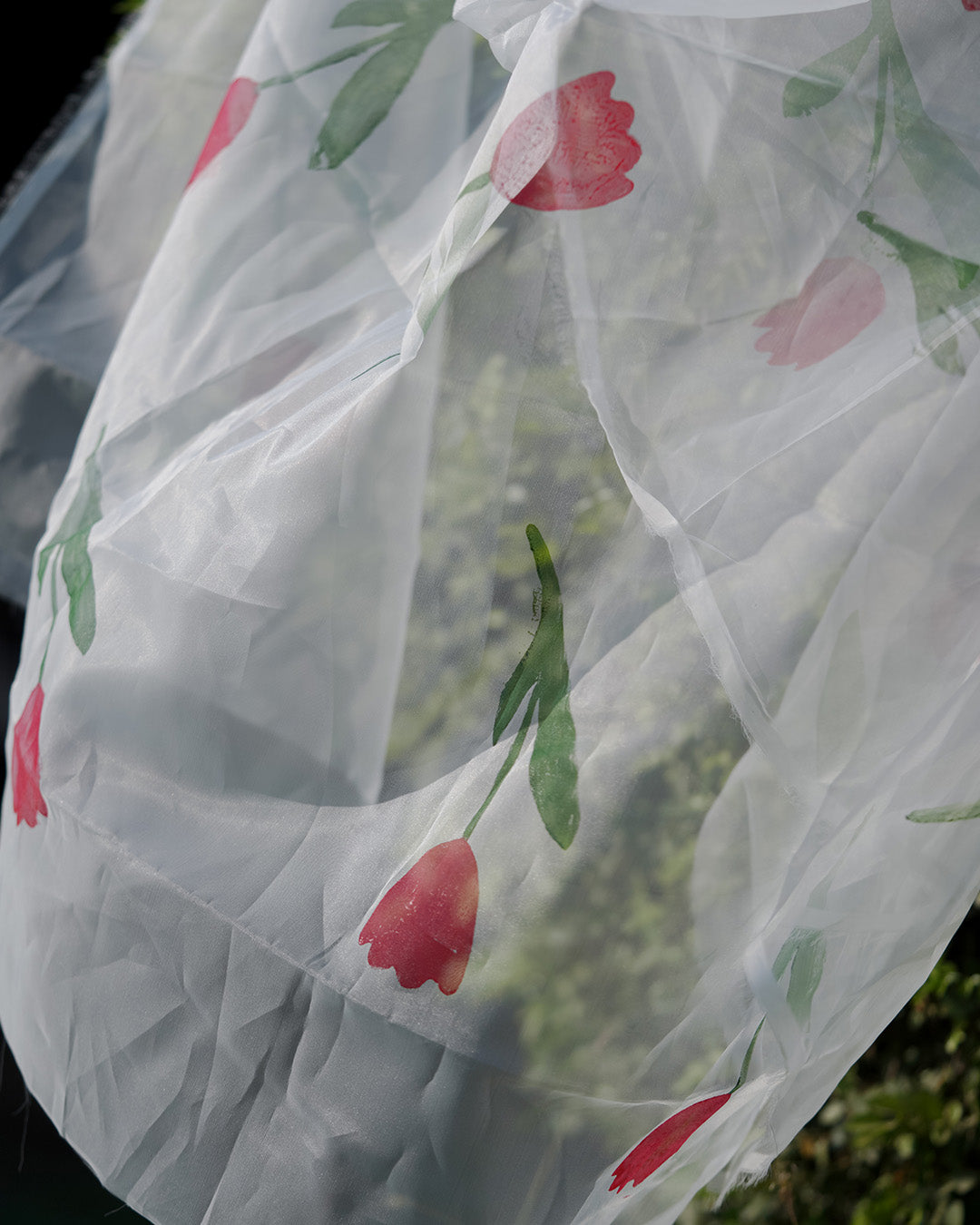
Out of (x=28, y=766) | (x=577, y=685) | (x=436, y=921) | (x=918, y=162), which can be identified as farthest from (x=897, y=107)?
(x=28, y=766)

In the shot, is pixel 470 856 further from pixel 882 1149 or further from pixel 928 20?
pixel 882 1149

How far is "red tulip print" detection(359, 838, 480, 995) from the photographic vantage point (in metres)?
0.47

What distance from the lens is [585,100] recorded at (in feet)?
1.52

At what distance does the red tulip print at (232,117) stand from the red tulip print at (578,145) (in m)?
0.24

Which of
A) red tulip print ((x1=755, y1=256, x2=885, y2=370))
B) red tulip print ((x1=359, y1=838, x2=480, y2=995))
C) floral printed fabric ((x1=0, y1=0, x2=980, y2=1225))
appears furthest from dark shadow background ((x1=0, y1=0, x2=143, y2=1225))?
red tulip print ((x1=755, y1=256, x2=885, y2=370))

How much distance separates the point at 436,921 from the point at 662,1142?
0.47 feet

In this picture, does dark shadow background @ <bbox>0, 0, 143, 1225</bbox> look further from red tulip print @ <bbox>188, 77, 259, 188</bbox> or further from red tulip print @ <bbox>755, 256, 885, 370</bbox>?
red tulip print @ <bbox>755, 256, 885, 370</bbox>

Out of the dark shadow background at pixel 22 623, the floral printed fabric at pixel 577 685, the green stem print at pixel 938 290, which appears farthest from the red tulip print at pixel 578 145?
the dark shadow background at pixel 22 623

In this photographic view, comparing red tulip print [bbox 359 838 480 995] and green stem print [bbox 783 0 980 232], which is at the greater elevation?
green stem print [bbox 783 0 980 232]

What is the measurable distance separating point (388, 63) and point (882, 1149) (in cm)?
94

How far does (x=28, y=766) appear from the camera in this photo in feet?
1.87

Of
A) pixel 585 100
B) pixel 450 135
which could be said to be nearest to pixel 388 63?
pixel 450 135

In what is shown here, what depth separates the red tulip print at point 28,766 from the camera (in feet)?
1.84

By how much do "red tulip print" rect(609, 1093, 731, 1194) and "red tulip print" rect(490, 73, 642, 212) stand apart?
404 millimetres
